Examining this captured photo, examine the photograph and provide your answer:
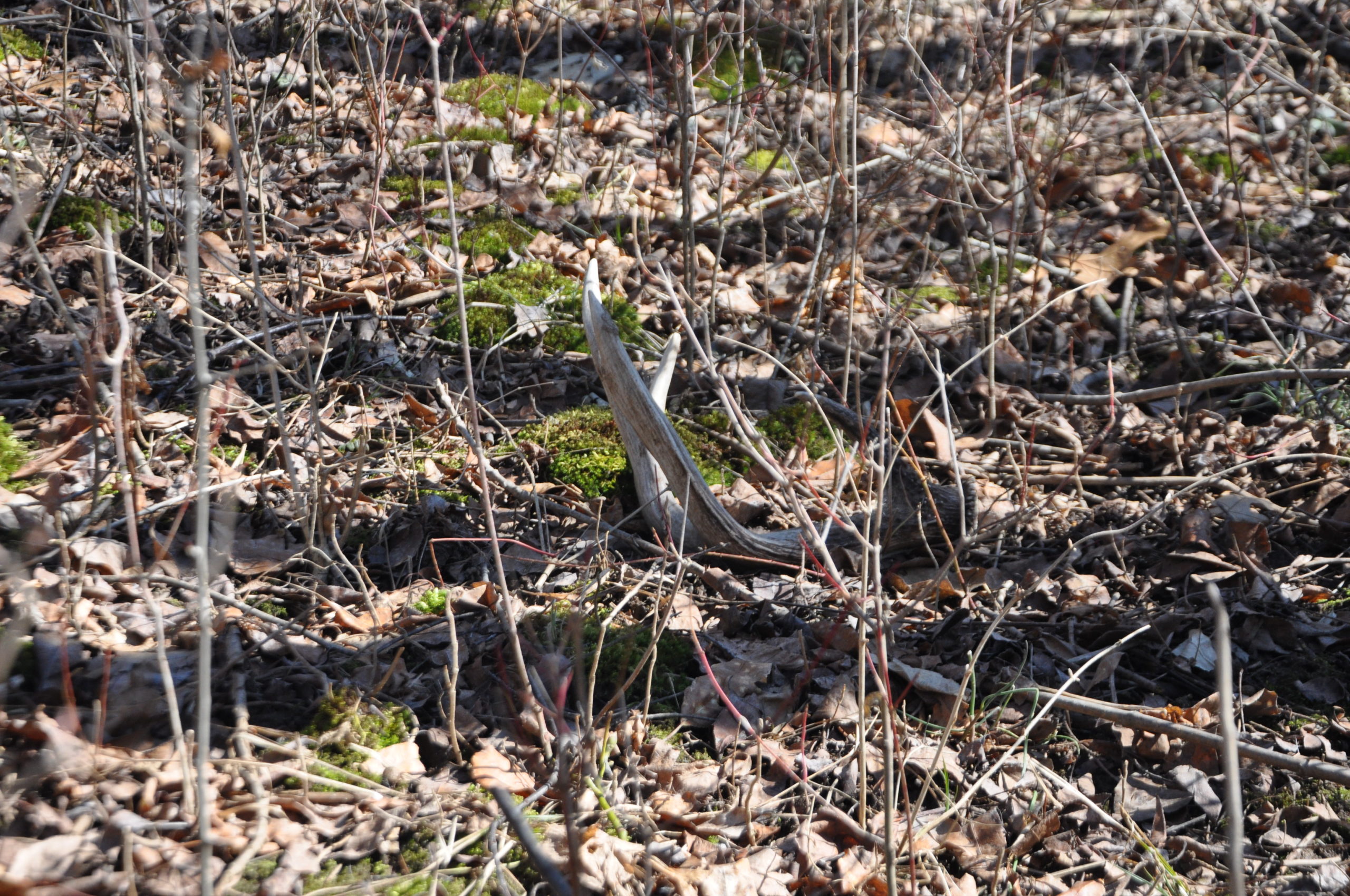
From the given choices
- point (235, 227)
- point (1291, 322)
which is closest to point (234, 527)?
point (235, 227)

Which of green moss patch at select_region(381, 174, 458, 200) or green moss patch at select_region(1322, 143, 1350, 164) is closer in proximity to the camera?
green moss patch at select_region(381, 174, 458, 200)

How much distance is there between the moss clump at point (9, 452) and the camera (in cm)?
308

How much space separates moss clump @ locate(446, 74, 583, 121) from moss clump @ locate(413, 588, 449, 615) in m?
3.40

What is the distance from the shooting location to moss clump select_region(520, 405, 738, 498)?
11.9 ft

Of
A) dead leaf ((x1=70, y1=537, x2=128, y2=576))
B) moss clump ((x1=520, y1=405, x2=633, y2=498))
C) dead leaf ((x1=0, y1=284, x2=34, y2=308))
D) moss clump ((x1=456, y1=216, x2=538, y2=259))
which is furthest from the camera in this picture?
moss clump ((x1=456, y1=216, x2=538, y2=259))

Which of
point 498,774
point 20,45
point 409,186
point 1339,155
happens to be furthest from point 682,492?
point 1339,155

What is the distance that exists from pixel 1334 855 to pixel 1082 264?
3271 millimetres

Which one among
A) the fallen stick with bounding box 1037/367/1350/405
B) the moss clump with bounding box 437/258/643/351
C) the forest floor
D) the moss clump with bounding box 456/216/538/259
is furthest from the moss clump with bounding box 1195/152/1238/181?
the moss clump with bounding box 456/216/538/259

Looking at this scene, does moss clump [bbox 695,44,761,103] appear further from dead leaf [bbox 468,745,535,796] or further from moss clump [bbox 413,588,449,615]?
dead leaf [bbox 468,745,535,796]

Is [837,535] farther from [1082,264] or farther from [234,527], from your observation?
[1082,264]

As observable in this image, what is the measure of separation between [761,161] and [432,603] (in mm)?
3712

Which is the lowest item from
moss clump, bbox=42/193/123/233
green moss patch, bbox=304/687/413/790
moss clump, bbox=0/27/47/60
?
green moss patch, bbox=304/687/413/790

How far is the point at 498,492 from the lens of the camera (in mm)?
3557

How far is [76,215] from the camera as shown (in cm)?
427
